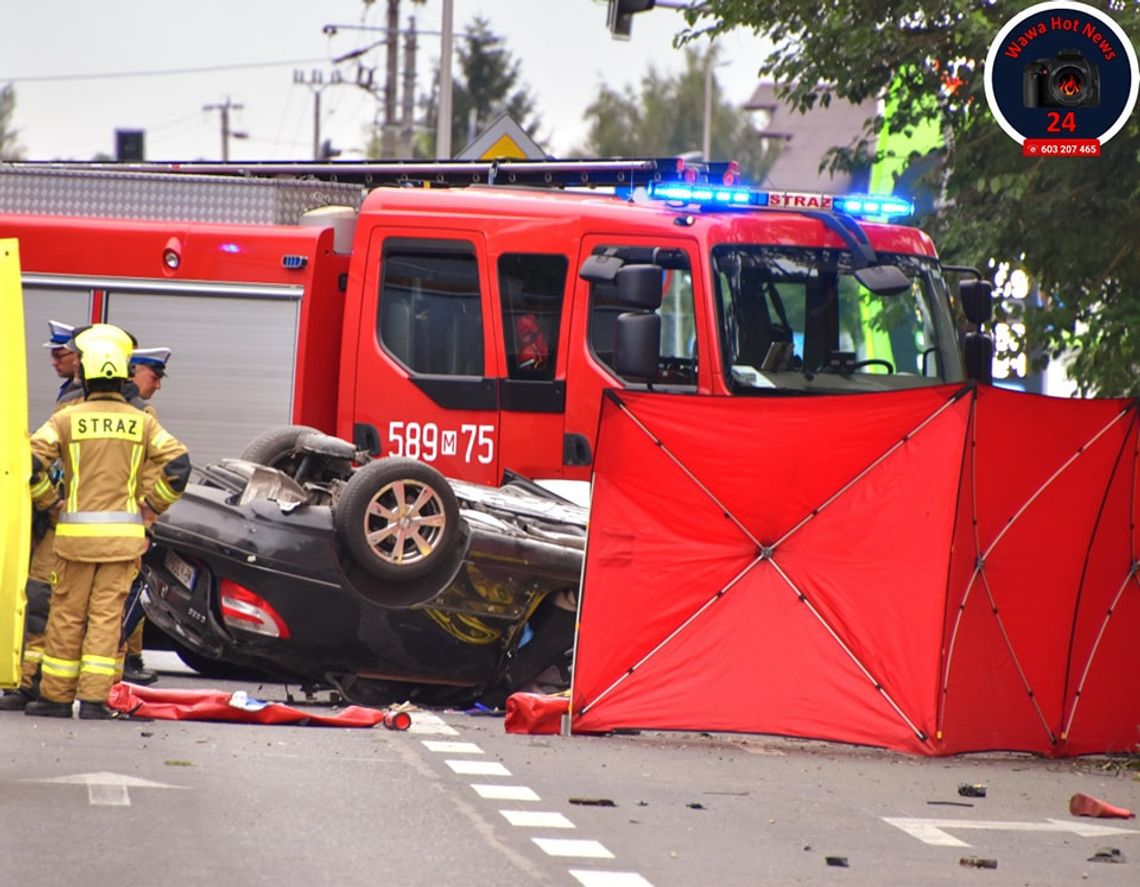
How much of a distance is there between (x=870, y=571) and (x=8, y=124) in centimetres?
13439

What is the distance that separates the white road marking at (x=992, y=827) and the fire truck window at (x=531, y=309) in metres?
5.26

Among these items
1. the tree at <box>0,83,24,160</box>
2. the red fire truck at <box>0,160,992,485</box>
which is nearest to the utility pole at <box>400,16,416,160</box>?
the red fire truck at <box>0,160,992,485</box>

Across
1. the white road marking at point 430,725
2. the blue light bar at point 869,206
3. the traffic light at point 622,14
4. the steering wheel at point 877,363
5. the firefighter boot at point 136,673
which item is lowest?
the firefighter boot at point 136,673

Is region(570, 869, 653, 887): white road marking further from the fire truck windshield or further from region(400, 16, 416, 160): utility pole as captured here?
region(400, 16, 416, 160): utility pole

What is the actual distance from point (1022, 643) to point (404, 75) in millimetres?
50133

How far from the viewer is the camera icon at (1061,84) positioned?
11.3 meters

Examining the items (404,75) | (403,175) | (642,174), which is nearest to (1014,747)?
(642,174)

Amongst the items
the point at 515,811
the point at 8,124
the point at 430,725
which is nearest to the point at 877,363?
the point at 430,725

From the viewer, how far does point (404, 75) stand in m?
60.4

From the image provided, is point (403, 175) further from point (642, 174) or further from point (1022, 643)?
point (1022, 643)

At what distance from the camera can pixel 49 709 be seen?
11.4 m

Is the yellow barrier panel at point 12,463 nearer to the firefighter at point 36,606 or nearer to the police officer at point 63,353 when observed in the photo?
the firefighter at point 36,606

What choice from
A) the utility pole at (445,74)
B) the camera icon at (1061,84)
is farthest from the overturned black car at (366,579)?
the utility pole at (445,74)
